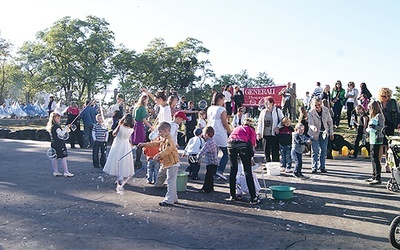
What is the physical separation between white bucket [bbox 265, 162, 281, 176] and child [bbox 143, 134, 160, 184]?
2.93 meters

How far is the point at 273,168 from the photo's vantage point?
33.7 ft

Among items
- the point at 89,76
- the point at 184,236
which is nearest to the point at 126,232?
the point at 184,236

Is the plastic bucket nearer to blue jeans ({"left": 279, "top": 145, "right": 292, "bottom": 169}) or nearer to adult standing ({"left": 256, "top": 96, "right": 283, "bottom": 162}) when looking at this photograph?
adult standing ({"left": 256, "top": 96, "right": 283, "bottom": 162})

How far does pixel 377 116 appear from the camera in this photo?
912 cm

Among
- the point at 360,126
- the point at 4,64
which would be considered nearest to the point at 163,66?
the point at 4,64

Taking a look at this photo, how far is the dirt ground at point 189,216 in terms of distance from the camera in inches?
211

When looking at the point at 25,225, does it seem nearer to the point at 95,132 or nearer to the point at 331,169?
the point at 95,132

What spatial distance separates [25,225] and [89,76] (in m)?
48.2

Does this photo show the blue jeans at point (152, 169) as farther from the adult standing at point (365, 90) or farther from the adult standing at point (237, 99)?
the adult standing at point (365, 90)

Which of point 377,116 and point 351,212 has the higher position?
point 377,116

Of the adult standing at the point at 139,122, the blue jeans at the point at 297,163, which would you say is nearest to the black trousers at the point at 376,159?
the blue jeans at the point at 297,163

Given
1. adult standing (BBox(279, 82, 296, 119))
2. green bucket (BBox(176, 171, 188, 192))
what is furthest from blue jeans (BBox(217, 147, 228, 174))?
adult standing (BBox(279, 82, 296, 119))

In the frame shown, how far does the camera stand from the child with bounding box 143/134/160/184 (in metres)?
8.84

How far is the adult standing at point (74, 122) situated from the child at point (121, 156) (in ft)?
21.1
